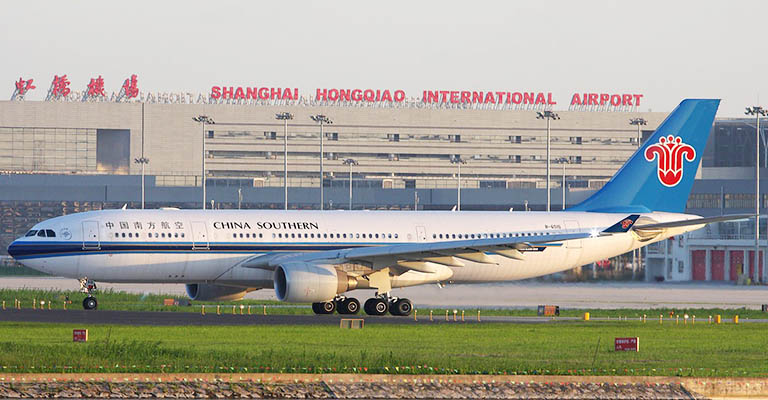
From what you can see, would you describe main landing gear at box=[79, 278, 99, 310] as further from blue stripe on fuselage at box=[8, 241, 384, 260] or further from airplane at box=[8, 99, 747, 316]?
blue stripe on fuselage at box=[8, 241, 384, 260]

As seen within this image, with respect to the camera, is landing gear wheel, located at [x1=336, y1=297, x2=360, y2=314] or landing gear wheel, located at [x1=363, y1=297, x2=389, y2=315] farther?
landing gear wheel, located at [x1=336, y1=297, x2=360, y2=314]

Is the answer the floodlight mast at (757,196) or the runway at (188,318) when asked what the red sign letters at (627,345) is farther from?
the floodlight mast at (757,196)

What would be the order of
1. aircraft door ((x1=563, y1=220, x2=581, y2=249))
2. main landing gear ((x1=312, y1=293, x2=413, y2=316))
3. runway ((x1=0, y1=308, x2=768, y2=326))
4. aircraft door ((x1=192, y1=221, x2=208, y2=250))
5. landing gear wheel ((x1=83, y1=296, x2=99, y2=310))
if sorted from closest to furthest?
runway ((x1=0, y1=308, x2=768, y2=326)) → aircraft door ((x1=192, y1=221, x2=208, y2=250)) → landing gear wheel ((x1=83, y1=296, x2=99, y2=310)) → main landing gear ((x1=312, y1=293, x2=413, y2=316)) → aircraft door ((x1=563, y1=220, x2=581, y2=249))

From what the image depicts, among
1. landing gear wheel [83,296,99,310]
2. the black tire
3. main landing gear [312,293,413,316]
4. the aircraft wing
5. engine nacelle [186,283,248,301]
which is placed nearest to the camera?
the aircraft wing

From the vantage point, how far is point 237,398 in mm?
23359

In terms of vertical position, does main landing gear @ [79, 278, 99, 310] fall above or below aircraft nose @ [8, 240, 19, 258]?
below

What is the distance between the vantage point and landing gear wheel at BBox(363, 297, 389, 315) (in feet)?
165

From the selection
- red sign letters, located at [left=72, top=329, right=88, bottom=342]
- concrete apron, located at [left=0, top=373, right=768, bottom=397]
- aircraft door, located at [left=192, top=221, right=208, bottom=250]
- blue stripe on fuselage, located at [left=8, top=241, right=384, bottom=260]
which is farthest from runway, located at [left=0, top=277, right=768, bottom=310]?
concrete apron, located at [left=0, top=373, right=768, bottom=397]

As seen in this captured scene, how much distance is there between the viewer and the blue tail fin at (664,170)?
58000 millimetres

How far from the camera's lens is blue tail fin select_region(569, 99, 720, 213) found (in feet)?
190

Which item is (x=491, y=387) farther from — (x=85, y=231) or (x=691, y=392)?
(x=85, y=231)

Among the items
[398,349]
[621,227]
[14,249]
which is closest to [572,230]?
[621,227]

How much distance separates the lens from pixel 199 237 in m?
49.9

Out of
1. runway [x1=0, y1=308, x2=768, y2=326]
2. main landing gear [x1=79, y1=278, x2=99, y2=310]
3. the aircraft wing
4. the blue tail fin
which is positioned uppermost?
the blue tail fin
